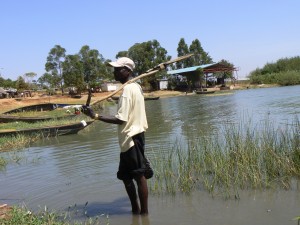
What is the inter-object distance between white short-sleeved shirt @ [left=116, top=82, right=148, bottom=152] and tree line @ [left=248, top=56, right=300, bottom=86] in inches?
2196

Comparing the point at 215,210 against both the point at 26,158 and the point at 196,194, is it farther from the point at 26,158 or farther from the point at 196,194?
the point at 26,158

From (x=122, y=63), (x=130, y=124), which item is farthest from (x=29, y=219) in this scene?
(x=122, y=63)

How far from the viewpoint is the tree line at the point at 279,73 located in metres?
55.9

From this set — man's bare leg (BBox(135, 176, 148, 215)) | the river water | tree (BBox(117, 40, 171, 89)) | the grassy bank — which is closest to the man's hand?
man's bare leg (BBox(135, 176, 148, 215))

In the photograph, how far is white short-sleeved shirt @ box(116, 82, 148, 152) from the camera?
3912 mm

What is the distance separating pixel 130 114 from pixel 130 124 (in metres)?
0.11

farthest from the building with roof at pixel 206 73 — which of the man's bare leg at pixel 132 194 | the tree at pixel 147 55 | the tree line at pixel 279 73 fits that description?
the man's bare leg at pixel 132 194

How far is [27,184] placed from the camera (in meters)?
6.71

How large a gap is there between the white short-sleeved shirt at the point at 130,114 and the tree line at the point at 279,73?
55788 millimetres

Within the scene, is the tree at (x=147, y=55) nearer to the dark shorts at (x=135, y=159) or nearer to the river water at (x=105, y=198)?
the river water at (x=105, y=198)

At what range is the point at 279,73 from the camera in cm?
5825

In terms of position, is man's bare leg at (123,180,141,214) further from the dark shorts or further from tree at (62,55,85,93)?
tree at (62,55,85,93)

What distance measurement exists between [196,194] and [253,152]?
1263 millimetres

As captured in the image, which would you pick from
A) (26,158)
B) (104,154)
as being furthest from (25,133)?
(104,154)
